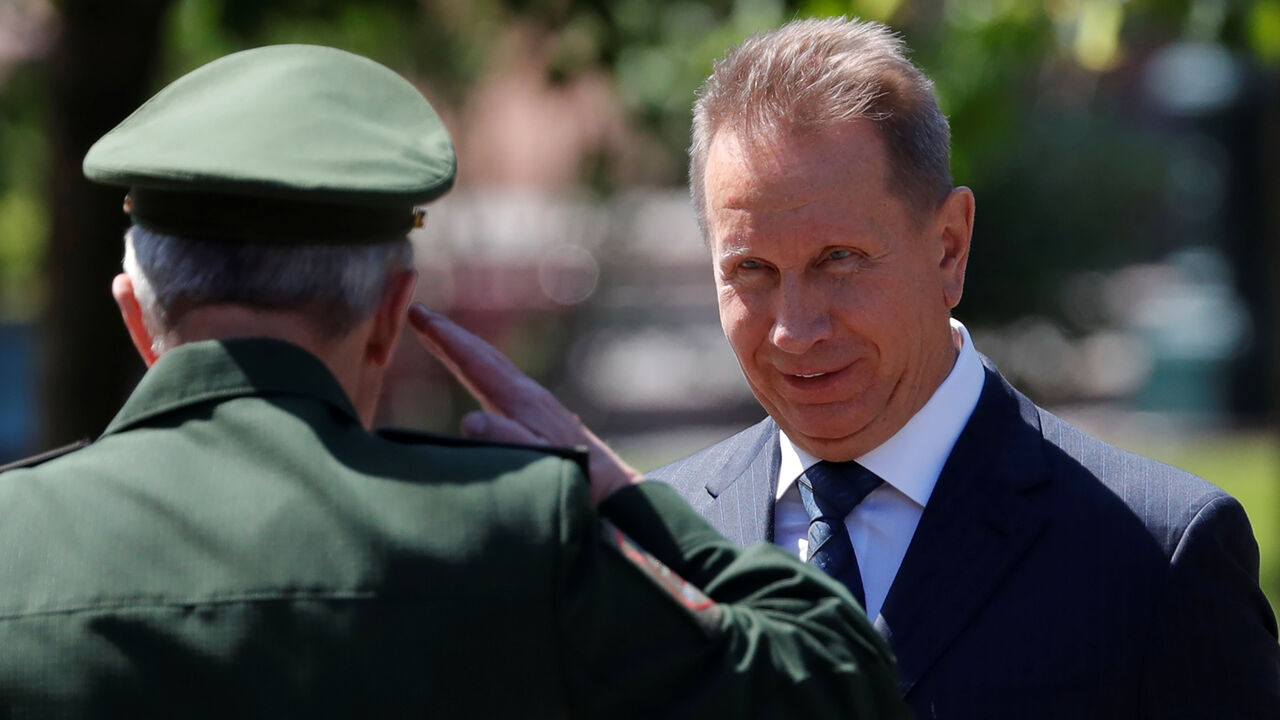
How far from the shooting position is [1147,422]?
16.0 meters

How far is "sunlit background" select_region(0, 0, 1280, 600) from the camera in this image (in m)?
5.86

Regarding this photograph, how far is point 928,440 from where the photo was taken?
2465mm

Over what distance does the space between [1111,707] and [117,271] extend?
4771 millimetres

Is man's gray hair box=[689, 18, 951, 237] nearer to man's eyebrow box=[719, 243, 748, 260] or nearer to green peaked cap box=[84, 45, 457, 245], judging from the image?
man's eyebrow box=[719, 243, 748, 260]

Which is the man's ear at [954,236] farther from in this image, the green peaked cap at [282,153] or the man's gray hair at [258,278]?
the man's gray hair at [258,278]

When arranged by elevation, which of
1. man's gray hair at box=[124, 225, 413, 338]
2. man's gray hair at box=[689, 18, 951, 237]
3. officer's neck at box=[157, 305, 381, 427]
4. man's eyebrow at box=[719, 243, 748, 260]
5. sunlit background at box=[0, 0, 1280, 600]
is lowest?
sunlit background at box=[0, 0, 1280, 600]

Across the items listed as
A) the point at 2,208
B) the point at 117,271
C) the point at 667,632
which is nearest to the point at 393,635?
the point at 667,632

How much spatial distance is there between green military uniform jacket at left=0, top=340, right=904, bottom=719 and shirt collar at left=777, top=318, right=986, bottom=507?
763mm

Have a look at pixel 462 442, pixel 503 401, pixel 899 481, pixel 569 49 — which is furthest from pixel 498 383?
pixel 569 49

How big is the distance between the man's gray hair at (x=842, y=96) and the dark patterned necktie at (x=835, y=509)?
1.48ft

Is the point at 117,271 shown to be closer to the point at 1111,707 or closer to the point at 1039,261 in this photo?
the point at 1111,707

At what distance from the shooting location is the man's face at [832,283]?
7.86ft

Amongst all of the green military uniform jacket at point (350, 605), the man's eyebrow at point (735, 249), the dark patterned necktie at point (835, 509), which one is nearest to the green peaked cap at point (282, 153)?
the green military uniform jacket at point (350, 605)

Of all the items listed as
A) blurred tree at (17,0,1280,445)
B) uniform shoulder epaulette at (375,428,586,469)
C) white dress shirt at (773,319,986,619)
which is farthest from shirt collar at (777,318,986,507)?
blurred tree at (17,0,1280,445)
